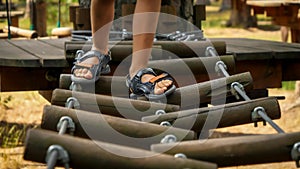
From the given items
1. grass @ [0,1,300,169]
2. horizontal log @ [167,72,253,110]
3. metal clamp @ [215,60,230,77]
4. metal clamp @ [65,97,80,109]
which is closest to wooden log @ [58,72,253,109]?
horizontal log @ [167,72,253,110]

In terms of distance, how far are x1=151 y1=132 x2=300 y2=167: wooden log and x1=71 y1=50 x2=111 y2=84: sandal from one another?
128cm

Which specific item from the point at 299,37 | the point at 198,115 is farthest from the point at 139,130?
the point at 299,37

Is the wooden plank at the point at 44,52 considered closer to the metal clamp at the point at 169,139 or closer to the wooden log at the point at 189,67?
the wooden log at the point at 189,67

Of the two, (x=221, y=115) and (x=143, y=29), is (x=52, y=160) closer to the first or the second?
(x=221, y=115)

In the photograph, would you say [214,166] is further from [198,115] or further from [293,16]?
[293,16]

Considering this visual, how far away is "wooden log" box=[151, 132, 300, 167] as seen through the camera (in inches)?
101

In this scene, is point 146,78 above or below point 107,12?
below

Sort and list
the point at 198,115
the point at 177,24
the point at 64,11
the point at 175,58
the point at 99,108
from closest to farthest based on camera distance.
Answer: the point at 198,115
the point at 99,108
the point at 175,58
the point at 177,24
the point at 64,11

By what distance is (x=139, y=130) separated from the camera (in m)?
2.87

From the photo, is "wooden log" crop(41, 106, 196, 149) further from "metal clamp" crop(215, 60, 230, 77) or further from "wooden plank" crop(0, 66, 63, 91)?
"wooden plank" crop(0, 66, 63, 91)

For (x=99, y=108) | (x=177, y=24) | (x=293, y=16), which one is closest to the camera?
(x=99, y=108)

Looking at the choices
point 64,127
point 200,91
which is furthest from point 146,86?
point 64,127

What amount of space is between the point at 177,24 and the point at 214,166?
10.8 ft

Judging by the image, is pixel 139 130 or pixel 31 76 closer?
pixel 139 130
